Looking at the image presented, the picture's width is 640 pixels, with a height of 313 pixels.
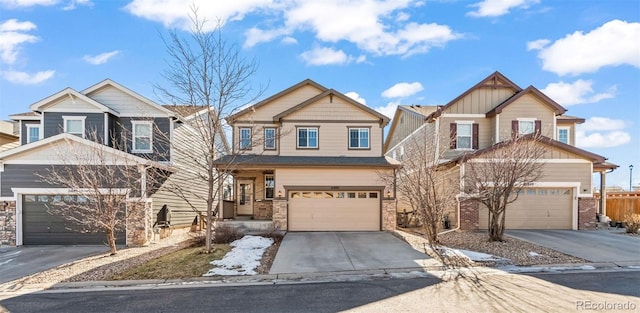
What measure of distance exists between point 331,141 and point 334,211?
354 cm

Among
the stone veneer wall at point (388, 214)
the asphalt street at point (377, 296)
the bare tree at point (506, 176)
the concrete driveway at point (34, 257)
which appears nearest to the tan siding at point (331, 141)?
the stone veneer wall at point (388, 214)

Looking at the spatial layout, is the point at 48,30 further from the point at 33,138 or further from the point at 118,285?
the point at 118,285

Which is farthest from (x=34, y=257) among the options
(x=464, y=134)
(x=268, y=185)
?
(x=464, y=134)

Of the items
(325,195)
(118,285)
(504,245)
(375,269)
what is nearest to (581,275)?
(504,245)

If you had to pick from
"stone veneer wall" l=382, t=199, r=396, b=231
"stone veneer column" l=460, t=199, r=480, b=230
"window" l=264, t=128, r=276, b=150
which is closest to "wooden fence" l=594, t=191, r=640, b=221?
"stone veneer column" l=460, t=199, r=480, b=230

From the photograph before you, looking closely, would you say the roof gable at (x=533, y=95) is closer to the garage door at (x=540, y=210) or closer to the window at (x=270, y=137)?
the garage door at (x=540, y=210)

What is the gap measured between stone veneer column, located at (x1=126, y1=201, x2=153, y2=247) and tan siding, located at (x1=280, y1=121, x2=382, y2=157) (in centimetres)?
670

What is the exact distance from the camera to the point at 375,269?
8875mm

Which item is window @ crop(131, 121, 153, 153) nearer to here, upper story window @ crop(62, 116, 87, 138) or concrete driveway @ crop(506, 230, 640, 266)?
upper story window @ crop(62, 116, 87, 138)

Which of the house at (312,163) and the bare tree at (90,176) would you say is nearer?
the bare tree at (90,176)

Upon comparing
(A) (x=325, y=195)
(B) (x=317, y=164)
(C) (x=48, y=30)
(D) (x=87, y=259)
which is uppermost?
(C) (x=48, y=30)

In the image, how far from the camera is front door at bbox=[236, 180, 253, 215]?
61.1 feet

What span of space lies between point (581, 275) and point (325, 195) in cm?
1000

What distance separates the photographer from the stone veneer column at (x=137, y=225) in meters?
13.4
